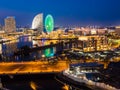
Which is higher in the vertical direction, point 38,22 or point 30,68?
point 38,22

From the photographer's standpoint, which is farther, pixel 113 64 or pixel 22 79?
pixel 113 64

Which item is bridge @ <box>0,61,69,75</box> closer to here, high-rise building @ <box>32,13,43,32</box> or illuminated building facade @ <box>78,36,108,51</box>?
illuminated building facade @ <box>78,36,108,51</box>

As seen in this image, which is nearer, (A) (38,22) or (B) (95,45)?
(B) (95,45)

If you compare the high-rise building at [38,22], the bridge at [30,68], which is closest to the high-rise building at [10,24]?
the high-rise building at [38,22]

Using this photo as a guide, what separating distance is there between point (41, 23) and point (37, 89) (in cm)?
3107

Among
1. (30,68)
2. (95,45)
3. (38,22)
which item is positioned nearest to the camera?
(30,68)

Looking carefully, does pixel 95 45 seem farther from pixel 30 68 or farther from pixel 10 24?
pixel 10 24

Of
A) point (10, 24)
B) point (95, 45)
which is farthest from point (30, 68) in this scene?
point (10, 24)

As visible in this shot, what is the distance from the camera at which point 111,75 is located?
25.9 ft

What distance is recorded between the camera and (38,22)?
38.8 m

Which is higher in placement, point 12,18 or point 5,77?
point 12,18

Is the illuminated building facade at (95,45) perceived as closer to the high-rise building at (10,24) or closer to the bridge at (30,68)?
the bridge at (30,68)

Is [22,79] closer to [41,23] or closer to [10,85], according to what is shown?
[10,85]

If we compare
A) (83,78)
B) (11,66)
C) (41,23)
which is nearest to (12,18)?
(41,23)
